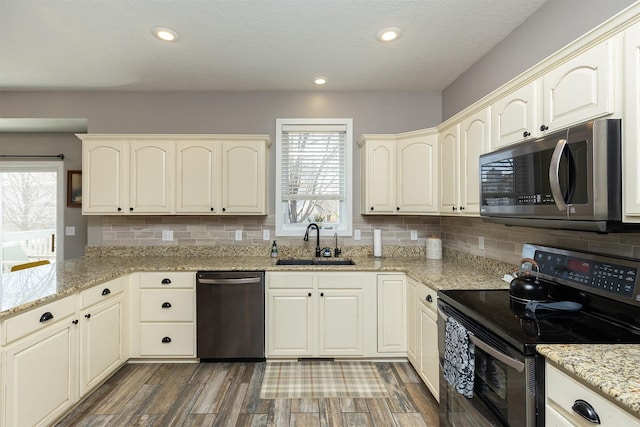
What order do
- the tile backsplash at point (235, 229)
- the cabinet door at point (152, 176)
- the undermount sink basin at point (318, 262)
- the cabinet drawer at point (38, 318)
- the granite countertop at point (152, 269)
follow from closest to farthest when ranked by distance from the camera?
the cabinet drawer at point (38, 318) → the granite countertop at point (152, 269) → the cabinet door at point (152, 176) → the undermount sink basin at point (318, 262) → the tile backsplash at point (235, 229)

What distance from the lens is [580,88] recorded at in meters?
1.35

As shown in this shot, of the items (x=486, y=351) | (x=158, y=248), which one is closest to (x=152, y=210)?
(x=158, y=248)

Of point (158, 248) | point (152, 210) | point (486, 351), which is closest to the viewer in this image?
point (486, 351)

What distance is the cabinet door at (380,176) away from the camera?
3076mm

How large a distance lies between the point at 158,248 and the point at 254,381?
69.6 inches

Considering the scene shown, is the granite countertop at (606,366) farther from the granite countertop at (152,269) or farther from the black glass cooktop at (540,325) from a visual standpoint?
the granite countertop at (152,269)

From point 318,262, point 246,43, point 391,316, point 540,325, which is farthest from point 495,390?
point 246,43

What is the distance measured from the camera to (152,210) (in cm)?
302

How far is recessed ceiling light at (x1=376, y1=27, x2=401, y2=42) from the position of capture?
2218 millimetres

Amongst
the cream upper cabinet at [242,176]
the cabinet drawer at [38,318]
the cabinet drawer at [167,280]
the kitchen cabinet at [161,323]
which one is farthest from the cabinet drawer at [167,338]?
the cream upper cabinet at [242,176]

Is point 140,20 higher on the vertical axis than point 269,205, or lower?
higher

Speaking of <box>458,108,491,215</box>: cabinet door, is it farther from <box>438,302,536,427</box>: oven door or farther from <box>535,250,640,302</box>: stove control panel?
<box>438,302,536,427</box>: oven door

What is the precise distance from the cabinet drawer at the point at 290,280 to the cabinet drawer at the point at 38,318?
139 cm

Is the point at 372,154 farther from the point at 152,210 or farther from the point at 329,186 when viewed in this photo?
the point at 152,210
